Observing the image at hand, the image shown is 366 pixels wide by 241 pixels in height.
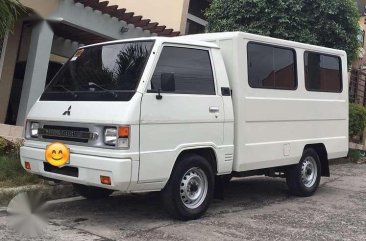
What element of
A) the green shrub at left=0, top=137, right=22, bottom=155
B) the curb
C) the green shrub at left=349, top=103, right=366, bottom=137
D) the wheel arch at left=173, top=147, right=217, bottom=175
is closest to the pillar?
the green shrub at left=0, top=137, right=22, bottom=155

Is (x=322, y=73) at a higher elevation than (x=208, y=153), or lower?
higher

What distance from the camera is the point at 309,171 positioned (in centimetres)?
772

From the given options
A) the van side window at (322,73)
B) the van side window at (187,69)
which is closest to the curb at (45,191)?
the van side window at (187,69)

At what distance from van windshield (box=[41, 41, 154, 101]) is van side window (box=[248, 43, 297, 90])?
154cm

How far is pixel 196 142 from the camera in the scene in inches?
223

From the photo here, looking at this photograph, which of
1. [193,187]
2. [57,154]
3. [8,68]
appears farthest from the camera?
[8,68]

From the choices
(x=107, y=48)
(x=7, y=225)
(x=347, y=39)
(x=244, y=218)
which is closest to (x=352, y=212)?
(x=244, y=218)

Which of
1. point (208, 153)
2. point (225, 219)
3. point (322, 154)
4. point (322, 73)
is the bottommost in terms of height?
point (225, 219)

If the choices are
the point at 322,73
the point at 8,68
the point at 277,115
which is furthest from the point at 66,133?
the point at 8,68

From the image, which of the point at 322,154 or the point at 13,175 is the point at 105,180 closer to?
the point at 13,175

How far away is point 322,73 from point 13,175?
4786mm

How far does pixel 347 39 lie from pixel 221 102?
6.60 meters

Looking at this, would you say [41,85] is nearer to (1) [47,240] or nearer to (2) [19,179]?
(2) [19,179]

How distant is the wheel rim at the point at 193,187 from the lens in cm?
562
